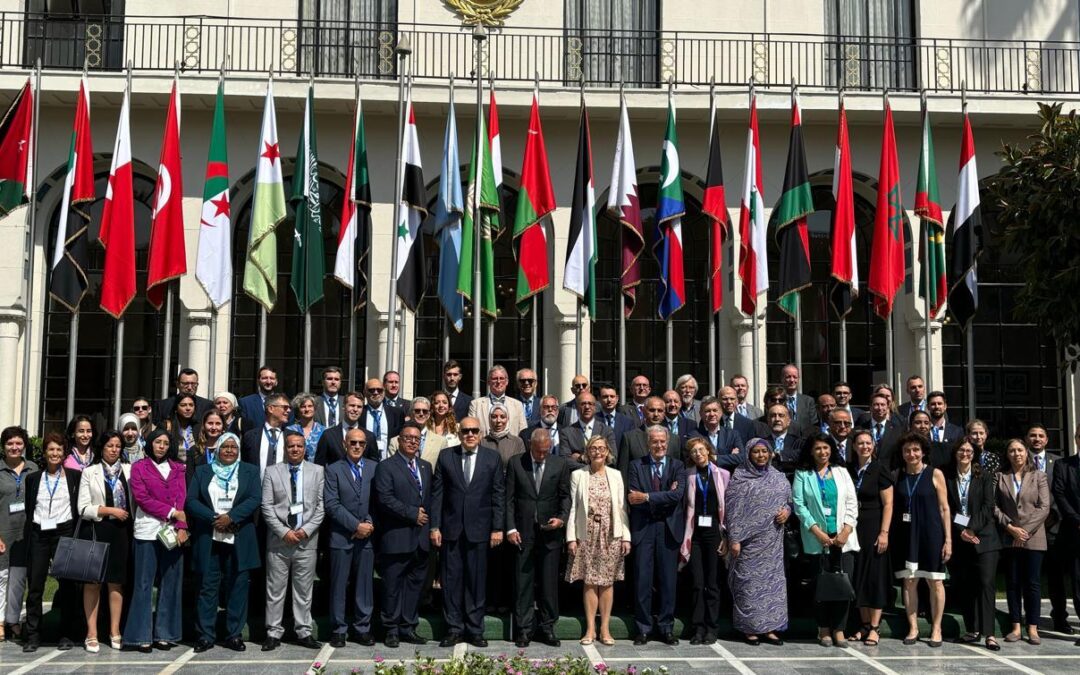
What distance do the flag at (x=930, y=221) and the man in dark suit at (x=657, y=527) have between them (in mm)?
7405

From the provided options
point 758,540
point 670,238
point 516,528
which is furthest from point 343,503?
point 670,238

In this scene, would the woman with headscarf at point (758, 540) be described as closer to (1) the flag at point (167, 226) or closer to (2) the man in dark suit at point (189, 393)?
(2) the man in dark suit at point (189, 393)

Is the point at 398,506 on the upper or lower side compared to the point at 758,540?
upper

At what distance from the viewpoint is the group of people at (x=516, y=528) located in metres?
9.41

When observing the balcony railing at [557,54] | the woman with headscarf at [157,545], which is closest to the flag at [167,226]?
the balcony railing at [557,54]

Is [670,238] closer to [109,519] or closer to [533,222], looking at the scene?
[533,222]

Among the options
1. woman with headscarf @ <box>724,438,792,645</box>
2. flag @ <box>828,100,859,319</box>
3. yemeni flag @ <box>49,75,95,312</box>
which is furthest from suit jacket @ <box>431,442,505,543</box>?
yemeni flag @ <box>49,75,95,312</box>

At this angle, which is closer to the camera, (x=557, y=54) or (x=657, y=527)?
(x=657, y=527)

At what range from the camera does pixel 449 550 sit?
31.9ft

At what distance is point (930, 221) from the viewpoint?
15414 mm

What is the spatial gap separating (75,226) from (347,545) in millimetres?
7436

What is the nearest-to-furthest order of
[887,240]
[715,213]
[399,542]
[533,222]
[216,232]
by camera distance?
[399,542] < [216,232] < [533,222] < [887,240] < [715,213]

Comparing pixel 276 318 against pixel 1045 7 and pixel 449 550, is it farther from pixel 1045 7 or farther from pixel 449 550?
pixel 1045 7

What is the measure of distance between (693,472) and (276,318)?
971 centimetres
